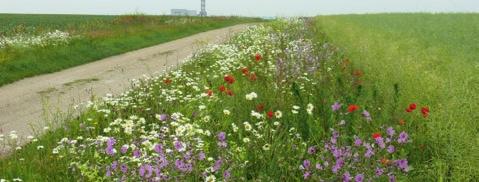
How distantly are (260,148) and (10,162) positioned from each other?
289 cm

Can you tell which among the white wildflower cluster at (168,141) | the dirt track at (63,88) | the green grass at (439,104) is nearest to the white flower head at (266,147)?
the white wildflower cluster at (168,141)

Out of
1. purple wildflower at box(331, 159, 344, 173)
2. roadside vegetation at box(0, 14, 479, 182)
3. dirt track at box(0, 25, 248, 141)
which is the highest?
purple wildflower at box(331, 159, 344, 173)

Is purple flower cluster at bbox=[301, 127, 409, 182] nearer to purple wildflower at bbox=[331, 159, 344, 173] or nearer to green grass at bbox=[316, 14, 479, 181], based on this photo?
purple wildflower at bbox=[331, 159, 344, 173]

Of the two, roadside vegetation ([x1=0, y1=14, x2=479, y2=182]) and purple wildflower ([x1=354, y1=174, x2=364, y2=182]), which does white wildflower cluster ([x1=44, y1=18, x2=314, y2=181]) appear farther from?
Result: purple wildflower ([x1=354, y1=174, x2=364, y2=182])

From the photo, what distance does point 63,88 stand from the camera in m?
12.8

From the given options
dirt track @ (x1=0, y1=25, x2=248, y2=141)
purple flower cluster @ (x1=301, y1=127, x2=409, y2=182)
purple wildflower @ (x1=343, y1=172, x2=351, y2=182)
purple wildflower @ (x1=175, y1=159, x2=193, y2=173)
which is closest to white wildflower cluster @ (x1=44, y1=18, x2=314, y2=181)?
purple wildflower @ (x1=175, y1=159, x2=193, y2=173)

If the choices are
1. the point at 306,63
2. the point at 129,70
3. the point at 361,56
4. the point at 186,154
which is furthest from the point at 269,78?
the point at 129,70

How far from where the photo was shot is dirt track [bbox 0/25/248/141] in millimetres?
9312

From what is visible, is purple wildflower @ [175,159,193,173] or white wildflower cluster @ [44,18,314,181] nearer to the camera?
Result: purple wildflower @ [175,159,193,173]

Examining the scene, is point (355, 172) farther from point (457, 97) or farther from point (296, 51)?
point (296, 51)

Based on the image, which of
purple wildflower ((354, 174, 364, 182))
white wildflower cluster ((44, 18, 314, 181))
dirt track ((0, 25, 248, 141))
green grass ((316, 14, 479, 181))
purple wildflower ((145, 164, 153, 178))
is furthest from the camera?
dirt track ((0, 25, 248, 141))

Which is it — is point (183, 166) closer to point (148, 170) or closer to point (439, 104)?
point (148, 170)

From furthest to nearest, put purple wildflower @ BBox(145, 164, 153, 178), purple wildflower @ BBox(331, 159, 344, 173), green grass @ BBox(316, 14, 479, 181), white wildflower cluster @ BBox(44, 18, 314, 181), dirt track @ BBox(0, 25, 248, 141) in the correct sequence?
1. dirt track @ BBox(0, 25, 248, 141)
2. green grass @ BBox(316, 14, 479, 181)
3. white wildflower cluster @ BBox(44, 18, 314, 181)
4. purple wildflower @ BBox(331, 159, 344, 173)
5. purple wildflower @ BBox(145, 164, 153, 178)

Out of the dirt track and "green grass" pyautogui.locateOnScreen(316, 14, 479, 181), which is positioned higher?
"green grass" pyautogui.locateOnScreen(316, 14, 479, 181)
